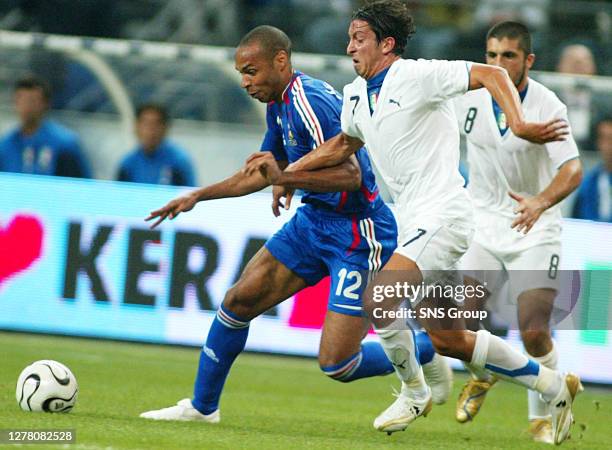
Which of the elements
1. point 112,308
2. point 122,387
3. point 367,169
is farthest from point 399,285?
point 112,308

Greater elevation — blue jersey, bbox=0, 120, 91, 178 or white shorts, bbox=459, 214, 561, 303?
white shorts, bbox=459, 214, 561, 303

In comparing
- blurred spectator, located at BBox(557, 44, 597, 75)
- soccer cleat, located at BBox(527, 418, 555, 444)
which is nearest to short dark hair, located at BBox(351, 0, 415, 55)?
soccer cleat, located at BBox(527, 418, 555, 444)

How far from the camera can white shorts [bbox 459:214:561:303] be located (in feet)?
26.2

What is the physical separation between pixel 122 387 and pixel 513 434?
106 inches

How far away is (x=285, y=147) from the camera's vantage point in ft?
24.9

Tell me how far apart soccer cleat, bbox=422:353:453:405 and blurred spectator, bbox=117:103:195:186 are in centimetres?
458

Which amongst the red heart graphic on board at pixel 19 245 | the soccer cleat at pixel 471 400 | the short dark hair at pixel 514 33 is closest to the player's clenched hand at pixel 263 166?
the short dark hair at pixel 514 33

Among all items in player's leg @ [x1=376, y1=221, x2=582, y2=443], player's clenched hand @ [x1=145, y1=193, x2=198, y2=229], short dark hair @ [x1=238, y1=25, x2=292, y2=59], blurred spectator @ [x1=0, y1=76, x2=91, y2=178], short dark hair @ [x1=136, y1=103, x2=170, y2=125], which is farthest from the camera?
blurred spectator @ [x1=0, y1=76, x2=91, y2=178]

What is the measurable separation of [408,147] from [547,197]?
2.62ft

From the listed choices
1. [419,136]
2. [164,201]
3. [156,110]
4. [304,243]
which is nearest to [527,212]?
[419,136]

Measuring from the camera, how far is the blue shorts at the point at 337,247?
7.28 meters

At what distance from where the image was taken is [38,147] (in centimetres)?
1226

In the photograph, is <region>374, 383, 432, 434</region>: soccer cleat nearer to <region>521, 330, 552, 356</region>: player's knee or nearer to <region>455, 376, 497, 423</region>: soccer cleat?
<region>455, 376, 497, 423</region>: soccer cleat

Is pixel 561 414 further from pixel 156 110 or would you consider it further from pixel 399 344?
pixel 156 110
